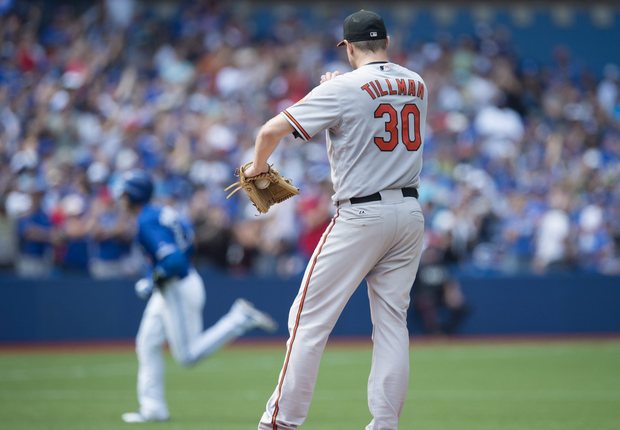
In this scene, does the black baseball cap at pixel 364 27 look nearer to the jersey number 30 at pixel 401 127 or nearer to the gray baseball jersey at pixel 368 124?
the gray baseball jersey at pixel 368 124

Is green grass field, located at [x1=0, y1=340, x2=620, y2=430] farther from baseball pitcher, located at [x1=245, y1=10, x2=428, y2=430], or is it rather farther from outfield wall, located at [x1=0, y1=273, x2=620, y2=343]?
baseball pitcher, located at [x1=245, y1=10, x2=428, y2=430]

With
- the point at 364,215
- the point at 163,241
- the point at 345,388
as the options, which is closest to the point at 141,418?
the point at 163,241

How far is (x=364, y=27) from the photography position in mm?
6164

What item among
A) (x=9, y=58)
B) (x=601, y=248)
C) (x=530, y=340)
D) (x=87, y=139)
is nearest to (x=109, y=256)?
(x=87, y=139)

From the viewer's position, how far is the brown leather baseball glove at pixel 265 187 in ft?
20.6

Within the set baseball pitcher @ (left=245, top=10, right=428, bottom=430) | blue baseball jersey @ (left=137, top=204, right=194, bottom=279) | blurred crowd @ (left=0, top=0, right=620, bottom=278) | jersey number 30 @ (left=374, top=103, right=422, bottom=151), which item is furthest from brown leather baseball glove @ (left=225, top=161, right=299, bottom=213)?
blurred crowd @ (left=0, top=0, right=620, bottom=278)

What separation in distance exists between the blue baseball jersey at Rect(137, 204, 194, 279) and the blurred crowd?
481 cm

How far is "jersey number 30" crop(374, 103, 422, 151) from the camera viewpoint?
6.07 metres

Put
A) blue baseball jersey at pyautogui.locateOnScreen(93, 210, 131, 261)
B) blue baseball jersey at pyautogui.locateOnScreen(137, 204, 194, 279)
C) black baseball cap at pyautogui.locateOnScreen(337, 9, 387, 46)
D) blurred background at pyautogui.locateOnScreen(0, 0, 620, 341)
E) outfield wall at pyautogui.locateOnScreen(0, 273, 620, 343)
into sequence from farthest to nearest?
blurred background at pyautogui.locateOnScreen(0, 0, 620, 341)
outfield wall at pyautogui.locateOnScreen(0, 273, 620, 343)
blue baseball jersey at pyautogui.locateOnScreen(93, 210, 131, 261)
blue baseball jersey at pyautogui.locateOnScreen(137, 204, 194, 279)
black baseball cap at pyautogui.locateOnScreen(337, 9, 387, 46)

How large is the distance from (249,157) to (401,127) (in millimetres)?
12488

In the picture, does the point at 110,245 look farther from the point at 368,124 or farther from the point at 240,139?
the point at 368,124

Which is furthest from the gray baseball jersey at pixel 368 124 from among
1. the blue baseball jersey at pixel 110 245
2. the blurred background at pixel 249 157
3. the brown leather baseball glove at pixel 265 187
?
the blue baseball jersey at pixel 110 245

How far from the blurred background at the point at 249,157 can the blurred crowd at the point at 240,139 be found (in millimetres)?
38

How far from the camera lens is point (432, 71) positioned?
71.1 ft
